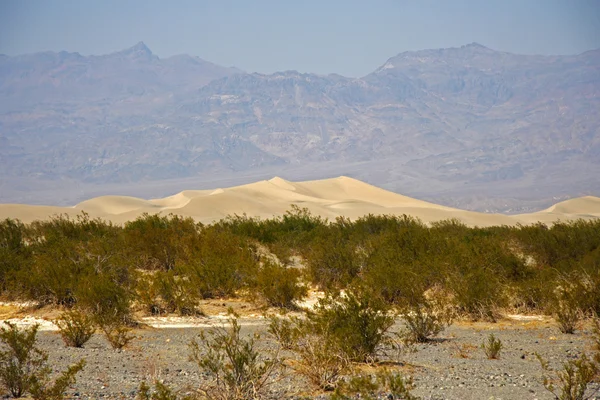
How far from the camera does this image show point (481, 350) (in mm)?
11523

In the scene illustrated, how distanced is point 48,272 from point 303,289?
19.1ft

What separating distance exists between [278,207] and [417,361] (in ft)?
184

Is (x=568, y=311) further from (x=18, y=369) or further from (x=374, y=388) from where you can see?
(x=18, y=369)

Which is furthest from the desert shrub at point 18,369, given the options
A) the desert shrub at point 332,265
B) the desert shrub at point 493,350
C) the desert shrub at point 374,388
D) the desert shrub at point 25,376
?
the desert shrub at point 332,265

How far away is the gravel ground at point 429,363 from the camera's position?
8.70 m

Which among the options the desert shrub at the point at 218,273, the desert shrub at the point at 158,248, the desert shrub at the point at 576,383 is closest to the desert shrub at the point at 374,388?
the desert shrub at the point at 576,383

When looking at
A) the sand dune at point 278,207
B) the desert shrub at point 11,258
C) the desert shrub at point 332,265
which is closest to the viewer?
the desert shrub at point 11,258

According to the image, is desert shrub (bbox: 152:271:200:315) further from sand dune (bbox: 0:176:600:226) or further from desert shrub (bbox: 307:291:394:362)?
sand dune (bbox: 0:176:600:226)

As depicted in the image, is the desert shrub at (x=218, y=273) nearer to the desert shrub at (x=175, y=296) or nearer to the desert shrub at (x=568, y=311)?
the desert shrub at (x=175, y=296)

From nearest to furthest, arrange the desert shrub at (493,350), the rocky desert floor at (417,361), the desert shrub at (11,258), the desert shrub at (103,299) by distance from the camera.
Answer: the rocky desert floor at (417,361)
the desert shrub at (493,350)
the desert shrub at (103,299)
the desert shrub at (11,258)

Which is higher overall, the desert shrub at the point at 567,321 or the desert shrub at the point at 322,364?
the desert shrub at the point at 322,364

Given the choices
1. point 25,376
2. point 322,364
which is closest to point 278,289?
point 322,364

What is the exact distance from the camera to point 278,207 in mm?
66500

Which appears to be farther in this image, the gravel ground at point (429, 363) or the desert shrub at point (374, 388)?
the gravel ground at point (429, 363)
